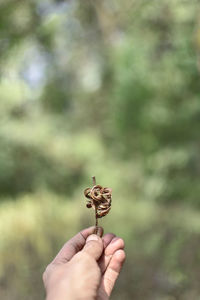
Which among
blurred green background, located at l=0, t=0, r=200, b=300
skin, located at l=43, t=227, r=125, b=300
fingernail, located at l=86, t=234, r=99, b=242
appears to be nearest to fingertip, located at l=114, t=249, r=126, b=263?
skin, located at l=43, t=227, r=125, b=300

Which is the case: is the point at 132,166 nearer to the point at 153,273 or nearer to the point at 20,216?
the point at 20,216

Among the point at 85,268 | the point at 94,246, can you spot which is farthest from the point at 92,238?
the point at 85,268

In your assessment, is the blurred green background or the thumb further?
the blurred green background

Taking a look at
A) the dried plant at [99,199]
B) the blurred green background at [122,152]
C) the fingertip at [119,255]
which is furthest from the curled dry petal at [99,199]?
the blurred green background at [122,152]

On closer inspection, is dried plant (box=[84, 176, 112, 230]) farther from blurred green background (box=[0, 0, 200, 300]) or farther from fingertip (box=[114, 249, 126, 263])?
blurred green background (box=[0, 0, 200, 300])

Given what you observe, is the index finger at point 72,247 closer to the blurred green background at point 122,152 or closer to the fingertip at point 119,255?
the fingertip at point 119,255

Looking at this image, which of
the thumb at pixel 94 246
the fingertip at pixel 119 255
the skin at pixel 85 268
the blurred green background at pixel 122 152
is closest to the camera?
the skin at pixel 85 268

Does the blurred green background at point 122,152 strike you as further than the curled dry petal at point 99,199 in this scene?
Yes
